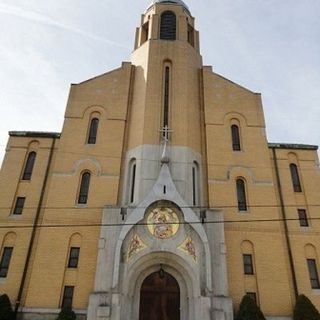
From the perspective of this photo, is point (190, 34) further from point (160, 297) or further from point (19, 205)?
point (160, 297)

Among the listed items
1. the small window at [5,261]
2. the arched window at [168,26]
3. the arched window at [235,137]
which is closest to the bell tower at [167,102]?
the arched window at [168,26]

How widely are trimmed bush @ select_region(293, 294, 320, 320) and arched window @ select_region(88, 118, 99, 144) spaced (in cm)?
1545

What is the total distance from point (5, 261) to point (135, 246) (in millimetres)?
7658

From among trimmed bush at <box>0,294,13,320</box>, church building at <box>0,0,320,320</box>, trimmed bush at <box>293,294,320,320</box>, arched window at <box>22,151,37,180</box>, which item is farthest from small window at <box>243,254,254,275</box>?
arched window at <box>22,151,37,180</box>

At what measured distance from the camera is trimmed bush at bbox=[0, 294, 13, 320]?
17.3 m

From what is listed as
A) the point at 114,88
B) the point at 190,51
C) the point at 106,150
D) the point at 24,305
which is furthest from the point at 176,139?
the point at 24,305

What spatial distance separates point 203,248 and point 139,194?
482 cm

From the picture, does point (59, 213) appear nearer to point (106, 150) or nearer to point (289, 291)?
point (106, 150)

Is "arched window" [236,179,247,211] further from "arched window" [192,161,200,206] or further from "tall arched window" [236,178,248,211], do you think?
"arched window" [192,161,200,206]

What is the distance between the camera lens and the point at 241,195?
22.4 metres

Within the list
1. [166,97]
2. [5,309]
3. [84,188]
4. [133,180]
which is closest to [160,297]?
[133,180]

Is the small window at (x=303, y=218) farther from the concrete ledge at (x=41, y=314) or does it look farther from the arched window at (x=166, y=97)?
the concrete ledge at (x=41, y=314)

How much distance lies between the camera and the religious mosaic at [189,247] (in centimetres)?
1852

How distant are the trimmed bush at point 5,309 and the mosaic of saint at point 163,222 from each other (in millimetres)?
7982
